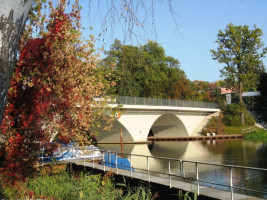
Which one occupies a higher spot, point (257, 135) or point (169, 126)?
point (169, 126)

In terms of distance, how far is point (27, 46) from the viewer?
9.24 meters

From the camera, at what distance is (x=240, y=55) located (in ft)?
150

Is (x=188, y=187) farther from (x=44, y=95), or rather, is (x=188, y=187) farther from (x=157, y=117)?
(x=157, y=117)

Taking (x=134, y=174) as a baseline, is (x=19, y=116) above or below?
above

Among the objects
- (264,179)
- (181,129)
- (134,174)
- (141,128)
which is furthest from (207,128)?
(134,174)

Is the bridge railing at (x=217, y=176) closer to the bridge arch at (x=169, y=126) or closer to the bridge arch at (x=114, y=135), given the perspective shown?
the bridge arch at (x=114, y=135)

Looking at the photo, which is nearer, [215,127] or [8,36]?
[8,36]

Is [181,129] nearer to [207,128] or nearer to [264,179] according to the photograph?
[207,128]

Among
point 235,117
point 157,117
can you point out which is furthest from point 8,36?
point 235,117

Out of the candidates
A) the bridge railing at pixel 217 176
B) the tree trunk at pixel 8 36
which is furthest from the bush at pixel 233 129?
the tree trunk at pixel 8 36

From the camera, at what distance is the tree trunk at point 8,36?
2.41 metres

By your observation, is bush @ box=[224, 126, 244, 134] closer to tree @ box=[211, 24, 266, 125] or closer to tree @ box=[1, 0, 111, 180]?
tree @ box=[211, 24, 266, 125]

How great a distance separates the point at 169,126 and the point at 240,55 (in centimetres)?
1470

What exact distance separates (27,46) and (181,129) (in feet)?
134
